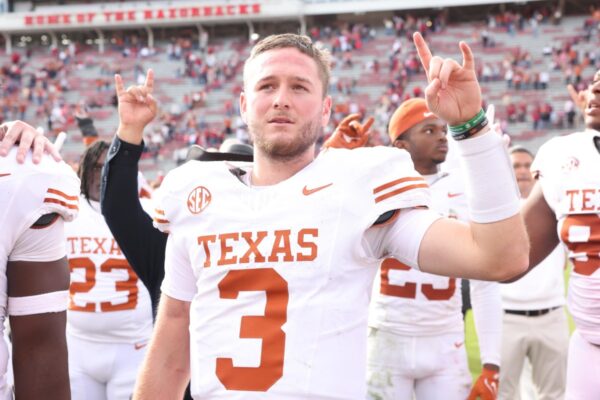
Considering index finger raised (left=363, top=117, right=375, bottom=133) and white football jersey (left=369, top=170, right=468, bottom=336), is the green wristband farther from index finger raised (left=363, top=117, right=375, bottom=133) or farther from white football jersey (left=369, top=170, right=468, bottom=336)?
index finger raised (left=363, top=117, right=375, bottom=133)

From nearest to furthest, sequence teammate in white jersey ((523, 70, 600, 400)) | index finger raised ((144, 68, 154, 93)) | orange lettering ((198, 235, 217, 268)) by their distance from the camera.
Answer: orange lettering ((198, 235, 217, 268)), index finger raised ((144, 68, 154, 93)), teammate in white jersey ((523, 70, 600, 400))

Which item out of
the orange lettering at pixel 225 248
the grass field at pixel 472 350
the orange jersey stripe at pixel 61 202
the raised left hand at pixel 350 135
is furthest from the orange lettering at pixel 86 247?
the grass field at pixel 472 350

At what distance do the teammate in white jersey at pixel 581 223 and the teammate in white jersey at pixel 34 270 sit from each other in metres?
2.01

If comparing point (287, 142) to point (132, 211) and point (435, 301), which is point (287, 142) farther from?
point (435, 301)

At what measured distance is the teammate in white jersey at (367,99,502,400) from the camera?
361 centimetres

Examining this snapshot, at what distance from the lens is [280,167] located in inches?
85.8

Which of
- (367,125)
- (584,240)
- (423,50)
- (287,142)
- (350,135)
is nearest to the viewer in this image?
(423,50)

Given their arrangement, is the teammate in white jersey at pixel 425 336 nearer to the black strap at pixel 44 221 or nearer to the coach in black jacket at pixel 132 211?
the coach in black jacket at pixel 132 211

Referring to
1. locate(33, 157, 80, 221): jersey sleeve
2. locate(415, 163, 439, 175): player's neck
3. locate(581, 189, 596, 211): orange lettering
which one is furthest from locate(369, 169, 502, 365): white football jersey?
locate(33, 157, 80, 221): jersey sleeve

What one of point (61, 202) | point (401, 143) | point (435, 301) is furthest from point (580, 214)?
point (61, 202)

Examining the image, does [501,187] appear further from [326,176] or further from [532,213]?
[532,213]

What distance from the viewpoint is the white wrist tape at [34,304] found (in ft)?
6.52

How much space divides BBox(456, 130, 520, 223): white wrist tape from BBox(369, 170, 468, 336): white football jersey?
1.85 m

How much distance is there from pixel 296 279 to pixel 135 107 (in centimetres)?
91
